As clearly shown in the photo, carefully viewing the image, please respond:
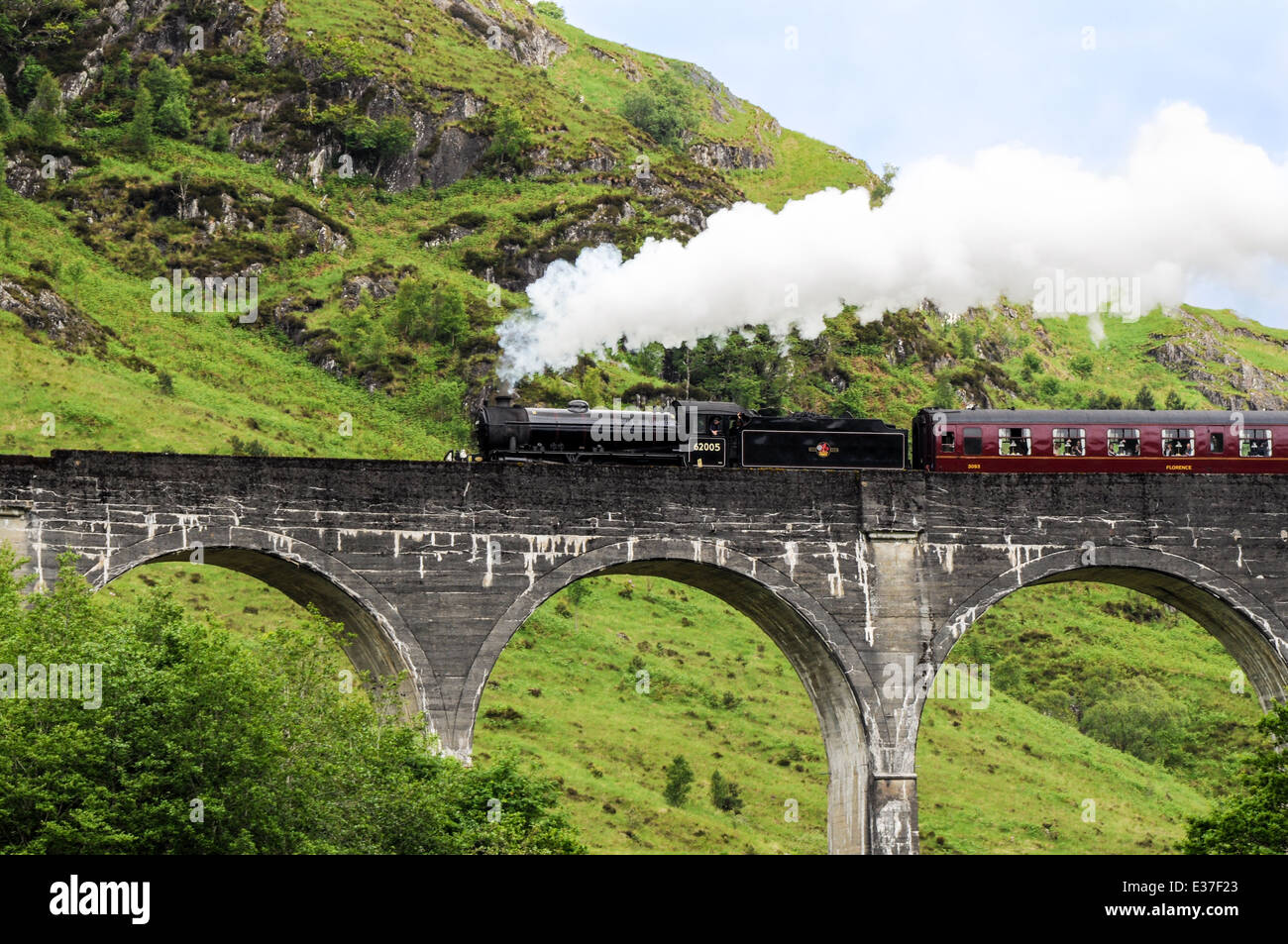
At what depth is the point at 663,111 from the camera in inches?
5684

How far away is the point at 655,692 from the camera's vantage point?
71.0 metres

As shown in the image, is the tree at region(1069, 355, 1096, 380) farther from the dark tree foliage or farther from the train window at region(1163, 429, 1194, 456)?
the dark tree foliage

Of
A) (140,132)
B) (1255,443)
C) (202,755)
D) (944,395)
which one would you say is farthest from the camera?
(140,132)

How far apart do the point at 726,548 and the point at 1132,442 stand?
13332 millimetres

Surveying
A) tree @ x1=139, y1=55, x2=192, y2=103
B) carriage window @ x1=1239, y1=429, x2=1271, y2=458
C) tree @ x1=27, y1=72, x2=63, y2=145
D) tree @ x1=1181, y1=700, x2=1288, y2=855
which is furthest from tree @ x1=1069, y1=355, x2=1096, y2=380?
tree @ x1=1181, y1=700, x2=1288, y2=855

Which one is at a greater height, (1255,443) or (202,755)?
(1255,443)

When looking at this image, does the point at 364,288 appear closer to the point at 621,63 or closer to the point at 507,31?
the point at 507,31

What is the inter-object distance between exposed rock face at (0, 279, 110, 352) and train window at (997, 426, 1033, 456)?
55.1m

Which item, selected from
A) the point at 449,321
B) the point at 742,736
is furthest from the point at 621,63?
the point at 742,736

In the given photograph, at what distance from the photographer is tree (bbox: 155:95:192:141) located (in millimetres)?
112312

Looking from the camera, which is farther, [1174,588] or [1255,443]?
[1255,443]

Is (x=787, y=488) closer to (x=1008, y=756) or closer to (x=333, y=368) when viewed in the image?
(x=1008, y=756)

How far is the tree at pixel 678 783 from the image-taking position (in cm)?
5981
